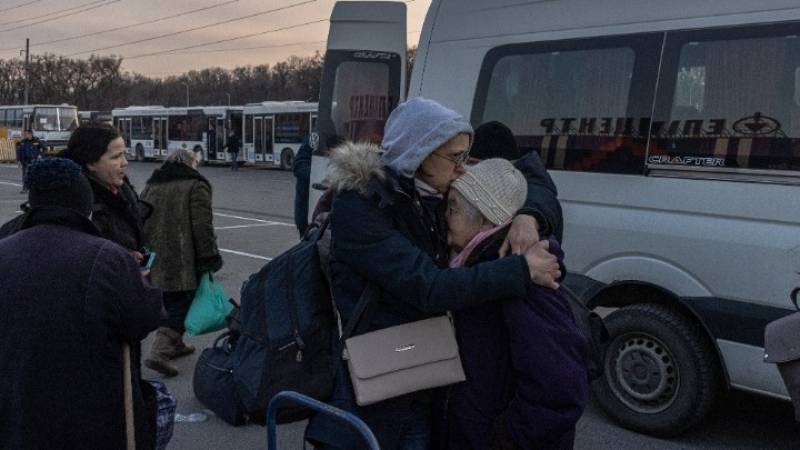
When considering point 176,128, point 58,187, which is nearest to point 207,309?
point 58,187

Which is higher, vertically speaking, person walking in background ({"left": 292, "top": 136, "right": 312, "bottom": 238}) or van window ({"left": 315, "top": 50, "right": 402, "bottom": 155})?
van window ({"left": 315, "top": 50, "right": 402, "bottom": 155})

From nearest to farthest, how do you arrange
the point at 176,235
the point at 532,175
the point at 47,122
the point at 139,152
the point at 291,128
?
1. the point at 532,175
2. the point at 176,235
3. the point at 291,128
4. the point at 47,122
5. the point at 139,152

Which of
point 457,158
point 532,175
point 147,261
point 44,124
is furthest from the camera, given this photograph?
point 44,124

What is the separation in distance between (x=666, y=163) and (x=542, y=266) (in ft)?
8.11

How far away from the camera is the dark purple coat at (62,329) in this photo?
7.66 feet

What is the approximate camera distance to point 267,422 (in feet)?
7.51

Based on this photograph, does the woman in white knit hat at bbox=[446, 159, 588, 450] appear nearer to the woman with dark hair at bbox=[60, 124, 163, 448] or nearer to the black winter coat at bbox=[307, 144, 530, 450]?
the black winter coat at bbox=[307, 144, 530, 450]

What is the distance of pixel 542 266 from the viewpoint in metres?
2.12

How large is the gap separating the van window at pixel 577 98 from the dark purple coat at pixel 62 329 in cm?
293

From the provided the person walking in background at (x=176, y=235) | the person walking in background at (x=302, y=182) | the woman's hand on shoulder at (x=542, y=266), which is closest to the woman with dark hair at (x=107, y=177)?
the person walking in background at (x=176, y=235)

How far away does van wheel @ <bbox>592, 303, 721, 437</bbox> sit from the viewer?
4332 millimetres

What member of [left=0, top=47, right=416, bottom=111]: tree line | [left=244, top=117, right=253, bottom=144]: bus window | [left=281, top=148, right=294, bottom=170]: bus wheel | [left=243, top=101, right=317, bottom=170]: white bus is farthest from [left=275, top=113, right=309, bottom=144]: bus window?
[left=0, top=47, right=416, bottom=111]: tree line

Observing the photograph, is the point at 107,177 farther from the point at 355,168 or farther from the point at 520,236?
the point at 520,236

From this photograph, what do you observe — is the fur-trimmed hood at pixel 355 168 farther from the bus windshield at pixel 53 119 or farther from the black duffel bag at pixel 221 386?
the bus windshield at pixel 53 119
